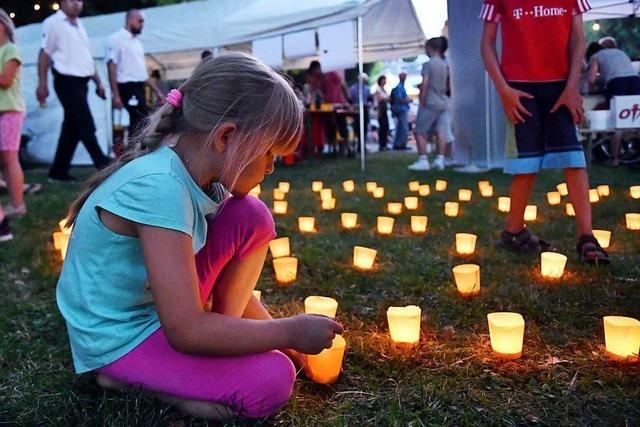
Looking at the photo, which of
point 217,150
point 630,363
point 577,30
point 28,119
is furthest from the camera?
point 28,119

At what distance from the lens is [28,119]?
12.0m

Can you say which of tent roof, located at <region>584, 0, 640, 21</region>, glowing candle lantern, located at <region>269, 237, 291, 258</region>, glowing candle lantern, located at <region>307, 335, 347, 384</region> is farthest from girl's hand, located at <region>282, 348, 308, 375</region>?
tent roof, located at <region>584, 0, 640, 21</region>

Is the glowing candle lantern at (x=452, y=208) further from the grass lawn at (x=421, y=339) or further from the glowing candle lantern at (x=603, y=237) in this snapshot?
the glowing candle lantern at (x=603, y=237)

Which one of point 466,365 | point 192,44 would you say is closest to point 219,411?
point 466,365

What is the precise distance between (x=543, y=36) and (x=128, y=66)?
537cm

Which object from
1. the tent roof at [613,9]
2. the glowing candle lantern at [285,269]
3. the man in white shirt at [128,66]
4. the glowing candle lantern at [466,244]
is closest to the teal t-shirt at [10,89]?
the man in white shirt at [128,66]

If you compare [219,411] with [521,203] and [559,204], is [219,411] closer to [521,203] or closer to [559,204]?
[521,203]

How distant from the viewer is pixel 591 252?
3168 mm

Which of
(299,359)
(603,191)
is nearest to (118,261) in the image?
(299,359)

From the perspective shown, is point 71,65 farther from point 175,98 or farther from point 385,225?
point 175,98

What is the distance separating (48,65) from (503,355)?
6036mm

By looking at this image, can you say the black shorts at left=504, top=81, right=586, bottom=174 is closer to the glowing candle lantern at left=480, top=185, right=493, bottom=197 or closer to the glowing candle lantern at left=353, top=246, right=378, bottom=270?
the glowing candle lantern at left=353, top=246, right=378, bottom=270

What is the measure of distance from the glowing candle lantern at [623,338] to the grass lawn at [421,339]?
5 cm

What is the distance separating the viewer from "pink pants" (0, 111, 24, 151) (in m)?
4.75
